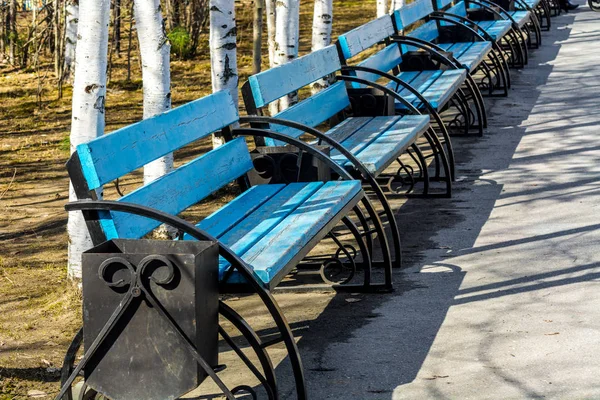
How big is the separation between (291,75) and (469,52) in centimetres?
432

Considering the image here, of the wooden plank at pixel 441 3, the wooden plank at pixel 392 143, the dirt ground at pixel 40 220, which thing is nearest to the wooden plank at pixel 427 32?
the wooden plank at pixel 441 3

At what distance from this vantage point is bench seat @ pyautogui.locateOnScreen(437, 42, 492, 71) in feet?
31.9

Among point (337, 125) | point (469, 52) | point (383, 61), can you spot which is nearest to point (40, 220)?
point (337, 125)

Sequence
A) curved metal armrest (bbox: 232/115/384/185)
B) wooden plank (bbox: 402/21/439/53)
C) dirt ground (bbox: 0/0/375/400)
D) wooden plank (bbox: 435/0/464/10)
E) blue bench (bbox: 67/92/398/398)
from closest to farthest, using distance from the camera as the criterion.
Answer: blue bench (bbox: 67/92/398/398)
dirt ground (bbox: 0/0/375/400)
curved metal armrest (bbox: 232/115/384/185)
wooden plank (bbox: 402/21/439/53)
wooden plank (bbox: 435/0/464/10)

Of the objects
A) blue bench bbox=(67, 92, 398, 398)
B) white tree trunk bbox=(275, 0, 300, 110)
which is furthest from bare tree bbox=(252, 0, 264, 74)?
blue bench bbox=(67, 92, 398, 398)

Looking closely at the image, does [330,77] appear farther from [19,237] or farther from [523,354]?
[523,354]

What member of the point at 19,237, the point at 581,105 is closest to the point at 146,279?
the point at 19,237

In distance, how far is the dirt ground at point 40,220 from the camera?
15.9ft

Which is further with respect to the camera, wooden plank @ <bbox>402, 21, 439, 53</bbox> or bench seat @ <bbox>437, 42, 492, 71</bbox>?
wooden plank @ <bbox>402, 21, 439, 53</bbox>

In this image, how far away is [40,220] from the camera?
7.44 m

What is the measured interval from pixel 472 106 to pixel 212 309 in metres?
7.60

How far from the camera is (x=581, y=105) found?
10.2 meters

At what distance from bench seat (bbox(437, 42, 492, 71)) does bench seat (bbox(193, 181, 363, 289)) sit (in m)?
4.36

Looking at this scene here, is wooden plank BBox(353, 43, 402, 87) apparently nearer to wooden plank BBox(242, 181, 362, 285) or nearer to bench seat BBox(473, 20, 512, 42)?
bench seat BBox(473, 20, 512, 42)
